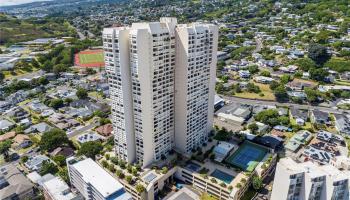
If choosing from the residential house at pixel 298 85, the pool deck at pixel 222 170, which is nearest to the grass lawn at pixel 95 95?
the pool deck at pixel 222 170

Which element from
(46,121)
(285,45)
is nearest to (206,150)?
(46,121)

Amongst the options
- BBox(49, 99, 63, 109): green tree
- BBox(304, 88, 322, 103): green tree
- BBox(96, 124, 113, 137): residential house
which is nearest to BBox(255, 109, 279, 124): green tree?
BBox(304, 88, 322, 103): green tree

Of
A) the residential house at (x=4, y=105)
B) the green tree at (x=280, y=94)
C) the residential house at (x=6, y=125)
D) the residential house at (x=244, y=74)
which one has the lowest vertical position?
the residential house at (x=6, y=125)

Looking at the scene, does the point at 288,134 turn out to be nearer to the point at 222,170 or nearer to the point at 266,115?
the point at 266,115

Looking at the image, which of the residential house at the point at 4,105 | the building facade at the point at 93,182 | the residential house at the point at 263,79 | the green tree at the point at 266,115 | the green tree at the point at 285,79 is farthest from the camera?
the residential house at the point at 263,79

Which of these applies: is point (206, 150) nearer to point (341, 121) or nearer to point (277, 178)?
point (277, 178)

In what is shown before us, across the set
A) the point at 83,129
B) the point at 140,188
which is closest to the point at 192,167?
the point at 140,188

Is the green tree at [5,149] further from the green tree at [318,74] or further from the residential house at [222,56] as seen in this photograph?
the green tree at [318,74]

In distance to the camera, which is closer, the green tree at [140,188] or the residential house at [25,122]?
the green tree at [140,188]
